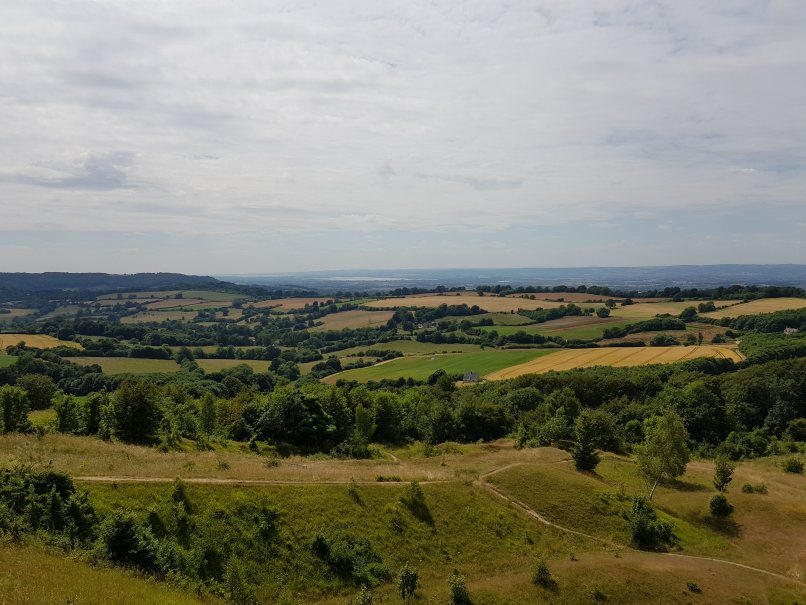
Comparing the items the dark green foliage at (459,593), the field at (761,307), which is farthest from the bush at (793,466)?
the field at (761,307)

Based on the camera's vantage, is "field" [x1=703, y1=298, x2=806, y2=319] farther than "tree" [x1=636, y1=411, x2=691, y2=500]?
Yes

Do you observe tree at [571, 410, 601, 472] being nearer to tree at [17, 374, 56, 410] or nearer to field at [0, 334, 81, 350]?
tree at [17, 374, 56, 410]

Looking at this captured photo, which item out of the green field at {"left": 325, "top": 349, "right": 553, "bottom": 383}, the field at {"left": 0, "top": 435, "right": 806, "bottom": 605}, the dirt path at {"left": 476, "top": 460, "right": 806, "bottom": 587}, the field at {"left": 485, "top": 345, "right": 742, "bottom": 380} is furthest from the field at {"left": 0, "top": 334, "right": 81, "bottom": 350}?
the dirt path at {"left": 476, "top": 460, "right": 806, "bottom": 587}

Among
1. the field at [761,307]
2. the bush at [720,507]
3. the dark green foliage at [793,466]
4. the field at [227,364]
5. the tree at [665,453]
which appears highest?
the field at [761,307]

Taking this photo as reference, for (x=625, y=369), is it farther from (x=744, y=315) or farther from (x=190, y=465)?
(x=190, y=465)

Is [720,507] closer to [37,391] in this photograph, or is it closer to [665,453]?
[665,453]

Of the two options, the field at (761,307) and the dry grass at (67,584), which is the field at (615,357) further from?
the dry grass at (67,584)

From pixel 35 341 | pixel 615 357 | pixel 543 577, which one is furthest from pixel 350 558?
pixel 35 341
